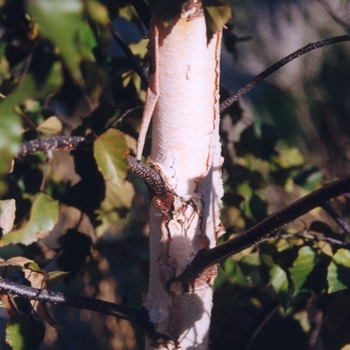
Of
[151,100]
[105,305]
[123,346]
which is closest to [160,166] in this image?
[151,100]

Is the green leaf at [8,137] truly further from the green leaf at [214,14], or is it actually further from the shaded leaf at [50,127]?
the shaded leaf at [50,127]

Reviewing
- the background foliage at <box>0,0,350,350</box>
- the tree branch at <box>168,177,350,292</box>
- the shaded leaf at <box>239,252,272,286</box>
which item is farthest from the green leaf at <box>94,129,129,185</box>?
the shaded leaf at <box>239,252,272,286</box>

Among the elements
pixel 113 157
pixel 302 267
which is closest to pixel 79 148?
pixel 113 157

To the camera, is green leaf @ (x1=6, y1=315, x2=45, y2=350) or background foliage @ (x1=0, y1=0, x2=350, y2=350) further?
green leaf @ (x1=6, y1=315, x2=45, y2=350)

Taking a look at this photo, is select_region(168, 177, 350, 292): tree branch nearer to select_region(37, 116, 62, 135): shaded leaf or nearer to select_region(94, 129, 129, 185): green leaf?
select_region(94, 129, 129, 185): green leaf

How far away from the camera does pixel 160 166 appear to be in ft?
1.49

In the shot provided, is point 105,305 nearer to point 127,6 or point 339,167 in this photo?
point 127,6

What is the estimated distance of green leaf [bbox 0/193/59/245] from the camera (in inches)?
20.6

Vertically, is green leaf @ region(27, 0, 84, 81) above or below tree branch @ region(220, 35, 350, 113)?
above

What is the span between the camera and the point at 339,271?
58 centimetres

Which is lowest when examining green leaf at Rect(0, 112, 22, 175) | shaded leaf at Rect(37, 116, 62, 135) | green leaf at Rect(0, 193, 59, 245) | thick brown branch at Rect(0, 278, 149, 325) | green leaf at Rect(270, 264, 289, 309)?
green leaf at Rect(270, 264, 289, 309)

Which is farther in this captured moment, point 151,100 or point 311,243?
point 311,243

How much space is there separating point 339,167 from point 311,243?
1.88ft

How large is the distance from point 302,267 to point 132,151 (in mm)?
314
